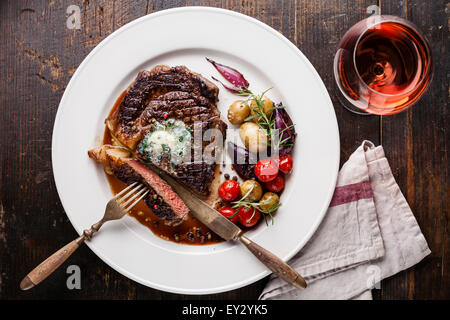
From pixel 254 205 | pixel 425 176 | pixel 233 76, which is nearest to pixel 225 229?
pixel 254 205

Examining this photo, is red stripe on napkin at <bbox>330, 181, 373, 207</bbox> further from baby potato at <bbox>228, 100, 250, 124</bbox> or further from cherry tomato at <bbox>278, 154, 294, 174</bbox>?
baby potato at <bbox>228, 100, 250, 124</bbox>

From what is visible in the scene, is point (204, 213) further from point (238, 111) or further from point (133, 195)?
point (238, 111)

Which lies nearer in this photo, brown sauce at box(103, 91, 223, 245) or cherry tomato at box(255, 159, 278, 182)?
cherry tomato at box(255, 159, 278, 182)

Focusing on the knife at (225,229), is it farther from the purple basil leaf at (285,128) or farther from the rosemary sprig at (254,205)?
the purple basil leaf at (285,128)

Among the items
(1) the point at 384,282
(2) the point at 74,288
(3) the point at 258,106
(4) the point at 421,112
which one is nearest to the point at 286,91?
(3) the point at 258,106

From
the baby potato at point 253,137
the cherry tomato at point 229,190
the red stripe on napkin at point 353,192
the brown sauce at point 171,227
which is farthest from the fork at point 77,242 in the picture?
the red stripe on napkin at point 353,192

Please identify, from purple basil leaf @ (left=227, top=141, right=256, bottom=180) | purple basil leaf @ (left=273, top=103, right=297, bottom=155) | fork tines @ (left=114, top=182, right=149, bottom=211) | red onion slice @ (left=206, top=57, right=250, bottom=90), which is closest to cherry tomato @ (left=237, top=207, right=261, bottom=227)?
purple basil leaf @ (left=227, top=141, right=256, bottom=180)
